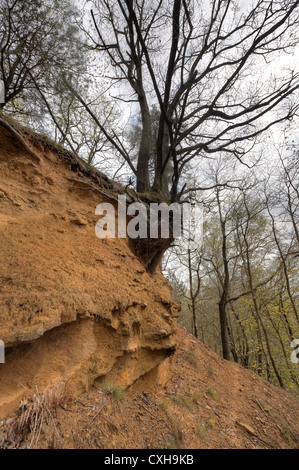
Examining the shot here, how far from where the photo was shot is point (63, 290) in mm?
2391

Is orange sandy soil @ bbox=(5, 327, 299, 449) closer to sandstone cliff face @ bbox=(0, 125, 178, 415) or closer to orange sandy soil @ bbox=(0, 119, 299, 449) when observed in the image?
orange sandy soil @ bbox=(0, 119, 299, 449)

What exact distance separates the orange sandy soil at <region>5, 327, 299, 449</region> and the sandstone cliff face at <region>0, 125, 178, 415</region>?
31 centimetres

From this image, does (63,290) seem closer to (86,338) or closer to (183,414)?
(86,338)

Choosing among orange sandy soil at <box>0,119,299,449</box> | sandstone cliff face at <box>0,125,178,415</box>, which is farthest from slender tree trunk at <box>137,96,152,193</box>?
orange sandy soil at <box>0,119,299,449</box>

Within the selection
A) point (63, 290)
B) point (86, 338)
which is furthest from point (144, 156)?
point (86, 338)

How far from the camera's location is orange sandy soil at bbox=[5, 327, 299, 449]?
1.96 metres

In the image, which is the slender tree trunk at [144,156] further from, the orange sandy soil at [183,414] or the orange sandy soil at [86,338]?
the orange sandy soil at [183,414]

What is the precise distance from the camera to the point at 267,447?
3.26m

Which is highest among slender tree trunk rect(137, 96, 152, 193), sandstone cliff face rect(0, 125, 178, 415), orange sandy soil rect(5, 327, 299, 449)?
slender tree trunk rect(137, 96, 152, 193)

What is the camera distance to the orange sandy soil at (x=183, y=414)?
196 centimetres

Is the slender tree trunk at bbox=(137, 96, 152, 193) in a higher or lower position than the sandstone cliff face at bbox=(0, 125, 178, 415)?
higher
